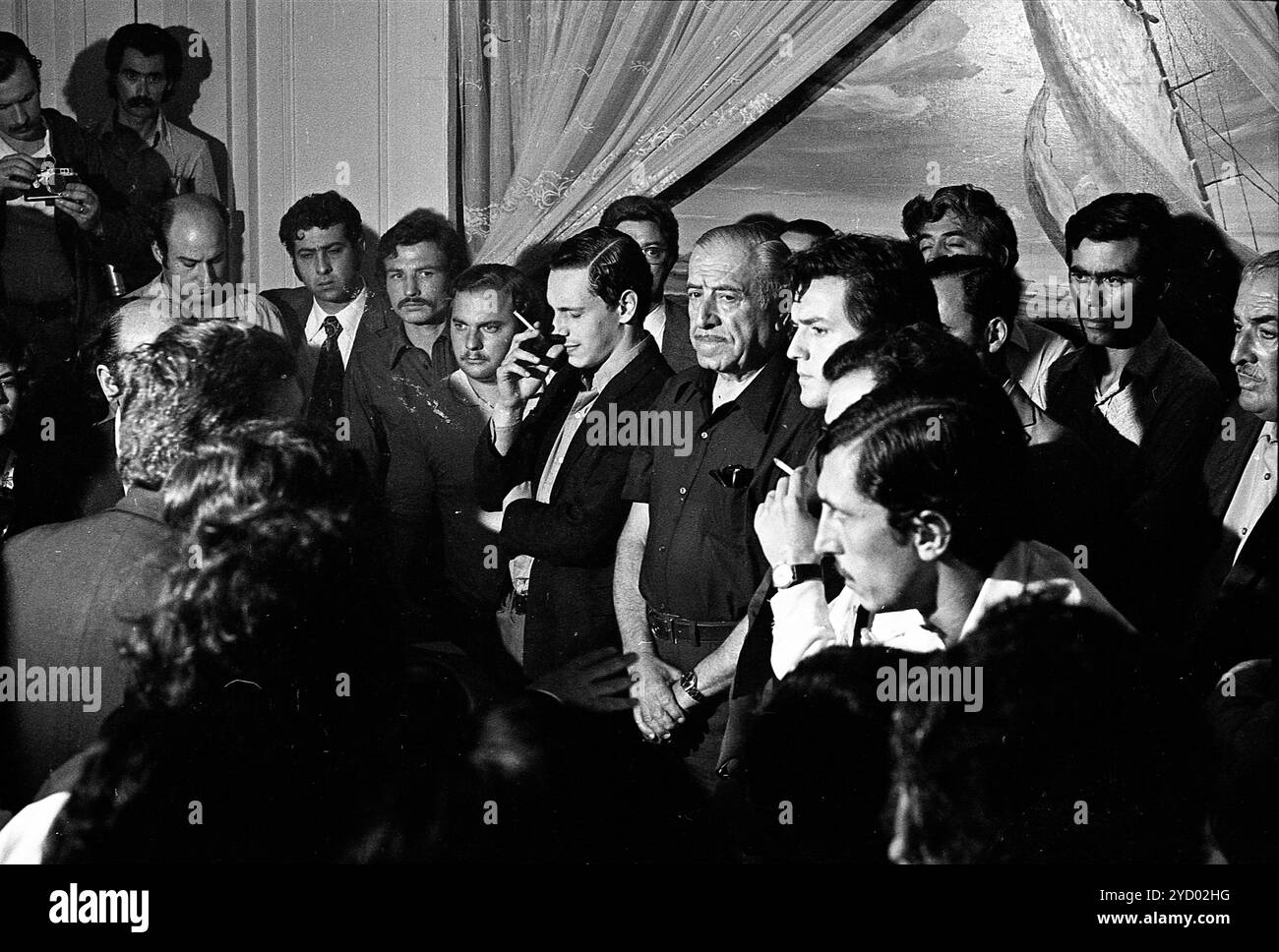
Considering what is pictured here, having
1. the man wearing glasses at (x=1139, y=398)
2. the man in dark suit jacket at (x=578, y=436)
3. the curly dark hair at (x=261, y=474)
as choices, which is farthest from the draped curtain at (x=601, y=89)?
the man wearing glasses at (x=1139, y=398)

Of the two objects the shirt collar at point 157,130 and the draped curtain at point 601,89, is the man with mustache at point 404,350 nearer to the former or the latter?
the draped curtain at point 601,89

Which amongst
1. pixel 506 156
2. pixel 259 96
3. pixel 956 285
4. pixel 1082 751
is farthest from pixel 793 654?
pixel 259 96

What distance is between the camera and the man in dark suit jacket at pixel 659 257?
136 inches

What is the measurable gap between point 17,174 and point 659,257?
5.47 feet

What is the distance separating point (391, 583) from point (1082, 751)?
70.9 inches

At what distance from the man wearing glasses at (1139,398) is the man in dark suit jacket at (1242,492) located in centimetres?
6

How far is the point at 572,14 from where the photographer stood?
3.50 metres

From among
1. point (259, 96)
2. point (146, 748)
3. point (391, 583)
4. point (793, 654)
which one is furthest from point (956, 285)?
point (146, 748)

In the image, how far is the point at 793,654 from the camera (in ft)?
11.0

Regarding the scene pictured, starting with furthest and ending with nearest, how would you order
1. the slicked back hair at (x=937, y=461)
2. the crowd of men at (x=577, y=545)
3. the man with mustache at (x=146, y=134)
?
the man with mustache at (x=146, y=134) < the crowd of men at (x=577, y=545) < the slicked back hair at (x=937, y=461)
